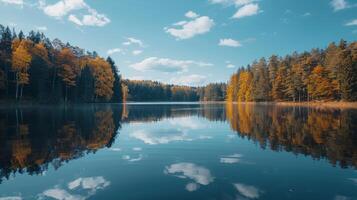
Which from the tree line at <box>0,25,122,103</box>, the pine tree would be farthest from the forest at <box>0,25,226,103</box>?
the pine tree

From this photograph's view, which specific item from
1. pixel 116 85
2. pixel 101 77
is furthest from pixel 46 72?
pixel 116 85

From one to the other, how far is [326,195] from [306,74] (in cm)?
7637

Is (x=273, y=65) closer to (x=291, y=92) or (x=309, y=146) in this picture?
(x=291, y=92)

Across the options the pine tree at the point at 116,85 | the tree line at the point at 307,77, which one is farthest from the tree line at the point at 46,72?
the tree line at the point at 307,77

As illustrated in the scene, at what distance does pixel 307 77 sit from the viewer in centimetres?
7456

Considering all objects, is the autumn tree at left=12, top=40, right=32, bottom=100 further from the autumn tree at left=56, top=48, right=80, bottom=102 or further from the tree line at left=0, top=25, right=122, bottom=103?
the autumn tree at left=56, top=48, right=80, bottom=102

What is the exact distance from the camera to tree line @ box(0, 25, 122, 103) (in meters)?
53.9

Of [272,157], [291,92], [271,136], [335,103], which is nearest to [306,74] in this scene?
[291,92]

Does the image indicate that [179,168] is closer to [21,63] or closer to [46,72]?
[21,63]

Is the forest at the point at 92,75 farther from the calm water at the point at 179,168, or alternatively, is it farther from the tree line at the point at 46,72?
the calm water at the point at 179,168

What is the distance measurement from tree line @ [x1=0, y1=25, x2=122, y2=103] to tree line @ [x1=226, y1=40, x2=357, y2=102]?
51.4 meters

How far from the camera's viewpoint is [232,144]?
1426 centimetres

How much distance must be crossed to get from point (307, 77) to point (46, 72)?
214 ft

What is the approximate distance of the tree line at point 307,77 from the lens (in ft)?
190
